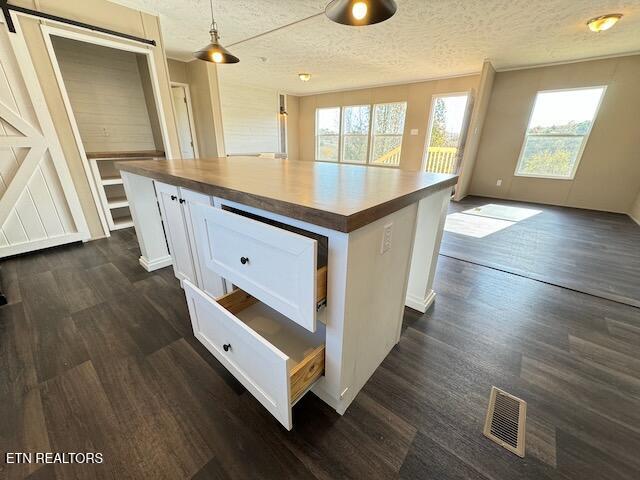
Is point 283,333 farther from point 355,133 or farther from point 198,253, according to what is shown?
point 355,133

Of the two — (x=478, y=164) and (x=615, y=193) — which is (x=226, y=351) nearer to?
(x=478, y=164)

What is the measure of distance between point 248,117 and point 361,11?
5594 mm

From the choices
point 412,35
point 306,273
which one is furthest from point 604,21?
point 306,273

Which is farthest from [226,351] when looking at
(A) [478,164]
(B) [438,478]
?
(A) [478,164]

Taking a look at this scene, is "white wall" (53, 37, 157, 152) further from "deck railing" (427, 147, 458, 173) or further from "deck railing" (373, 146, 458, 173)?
"deck railing" (427, 147, 458, 173)

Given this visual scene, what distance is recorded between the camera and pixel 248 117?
624cm

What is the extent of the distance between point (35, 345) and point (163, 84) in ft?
9.56

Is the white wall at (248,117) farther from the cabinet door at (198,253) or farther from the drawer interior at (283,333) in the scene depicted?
the drawer interior at (283,333)

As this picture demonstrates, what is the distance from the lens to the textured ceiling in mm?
2531

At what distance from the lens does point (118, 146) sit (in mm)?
3713

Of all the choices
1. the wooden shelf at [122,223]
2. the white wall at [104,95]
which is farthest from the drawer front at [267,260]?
the white wall at [104,95]

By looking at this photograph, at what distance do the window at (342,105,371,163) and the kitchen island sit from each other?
19.7ft

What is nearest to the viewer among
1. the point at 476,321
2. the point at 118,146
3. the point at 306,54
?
the point at 476,321

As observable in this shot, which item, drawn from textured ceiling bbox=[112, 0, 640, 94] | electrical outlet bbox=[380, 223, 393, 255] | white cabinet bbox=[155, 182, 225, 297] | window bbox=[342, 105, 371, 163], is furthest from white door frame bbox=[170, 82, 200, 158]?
electrical outlet bbox=[380, 223, 393, 255]
